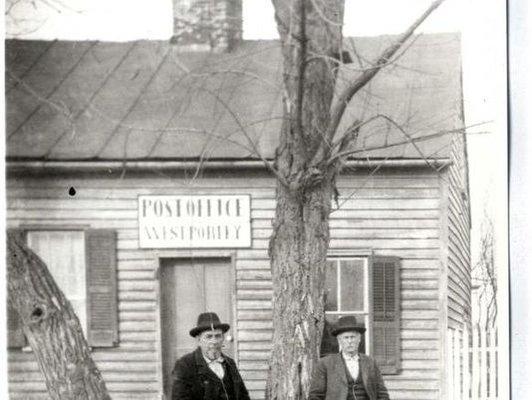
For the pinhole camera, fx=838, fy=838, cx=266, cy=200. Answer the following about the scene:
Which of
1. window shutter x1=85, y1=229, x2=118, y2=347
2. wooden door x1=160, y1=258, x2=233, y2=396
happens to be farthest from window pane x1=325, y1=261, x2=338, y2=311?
window shutter x1=85, y1=229, x2=118, y2=347

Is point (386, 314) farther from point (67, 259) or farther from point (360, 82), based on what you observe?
point (67, 259)

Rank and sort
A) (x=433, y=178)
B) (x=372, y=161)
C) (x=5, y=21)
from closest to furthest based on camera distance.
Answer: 1. (x=5, y=21)
2. (x=372, y=161)
3. (x=433, y=178)

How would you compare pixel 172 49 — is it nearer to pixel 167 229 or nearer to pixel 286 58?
pixel 286 58

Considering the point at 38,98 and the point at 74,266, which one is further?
the point at 74,266

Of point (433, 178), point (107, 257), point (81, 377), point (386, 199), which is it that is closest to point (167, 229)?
point (107, 257)

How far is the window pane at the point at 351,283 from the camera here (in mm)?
4305

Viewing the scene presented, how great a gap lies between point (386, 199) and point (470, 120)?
62 centimetres

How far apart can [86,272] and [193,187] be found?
2.67 feet

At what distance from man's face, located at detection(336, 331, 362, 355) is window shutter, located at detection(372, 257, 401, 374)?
190 millimetres

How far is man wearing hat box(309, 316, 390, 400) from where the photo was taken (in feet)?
12.2

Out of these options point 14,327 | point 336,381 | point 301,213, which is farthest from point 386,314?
point 14,327

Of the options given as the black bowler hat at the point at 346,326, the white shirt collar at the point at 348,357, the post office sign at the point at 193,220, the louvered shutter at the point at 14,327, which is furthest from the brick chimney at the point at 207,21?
the white shirt collar at the point at 348,357

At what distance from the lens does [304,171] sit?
372cm

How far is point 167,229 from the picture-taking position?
3.72 m
